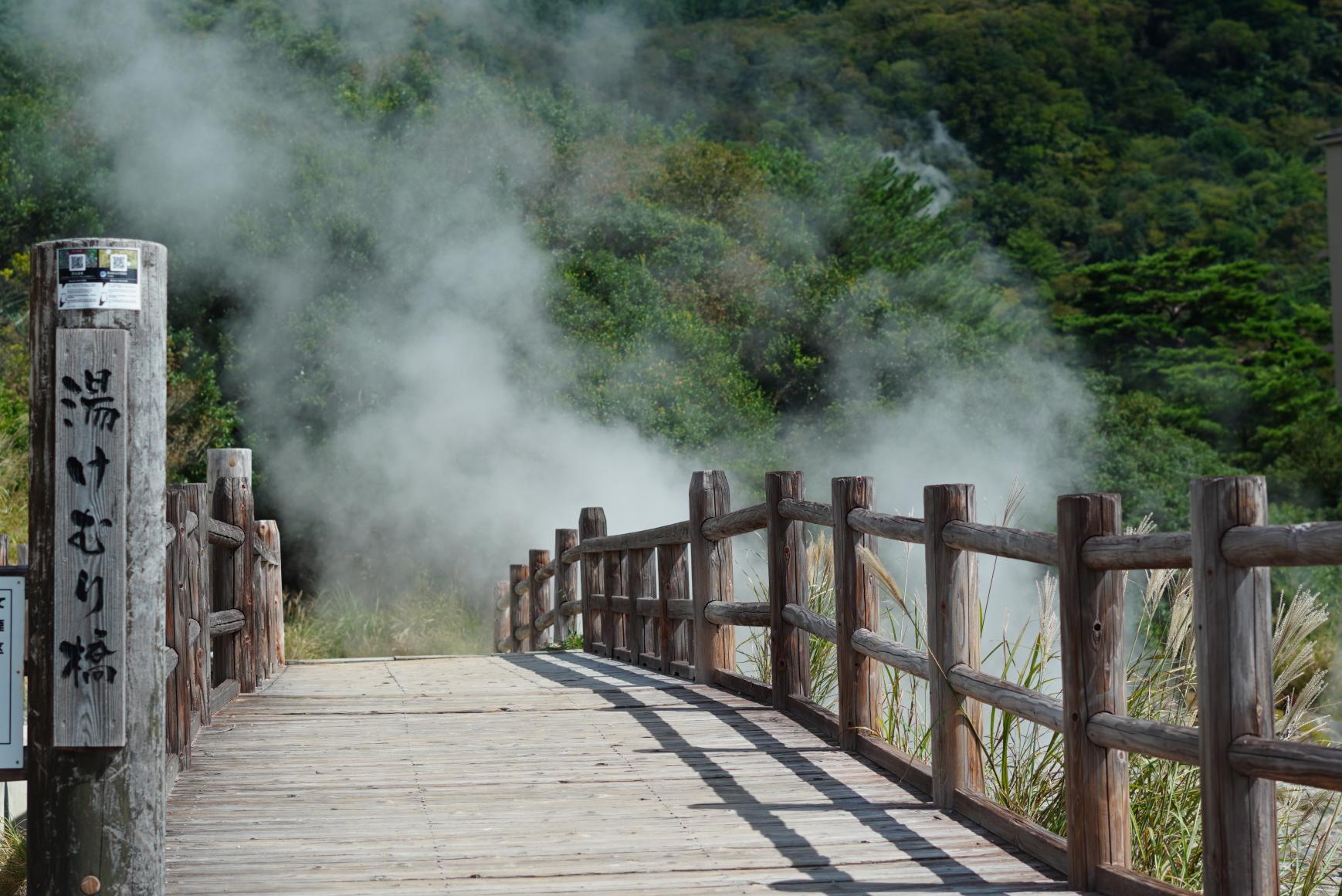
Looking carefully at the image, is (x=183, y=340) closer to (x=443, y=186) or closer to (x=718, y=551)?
(x=443, y=186)

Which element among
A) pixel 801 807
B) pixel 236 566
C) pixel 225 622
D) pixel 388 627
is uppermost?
pixel 236 566

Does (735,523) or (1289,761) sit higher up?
(735,523)

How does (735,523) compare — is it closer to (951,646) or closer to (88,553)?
(951,646)

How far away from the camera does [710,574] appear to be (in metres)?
6.62

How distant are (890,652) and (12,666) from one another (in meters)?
2.48

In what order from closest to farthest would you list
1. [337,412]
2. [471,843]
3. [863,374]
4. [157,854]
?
1. [157,854]
2. [471,843]
3. [337,412]
4. [863,374]

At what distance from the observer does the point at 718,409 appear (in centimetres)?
2125

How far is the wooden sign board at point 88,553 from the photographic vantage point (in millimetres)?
3045

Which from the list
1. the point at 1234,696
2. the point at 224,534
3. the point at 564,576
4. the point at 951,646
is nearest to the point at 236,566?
the point at 224,534

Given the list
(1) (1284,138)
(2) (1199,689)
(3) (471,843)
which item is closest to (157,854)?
(3) (471,843)

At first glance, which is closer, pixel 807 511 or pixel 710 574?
pixel 807 511

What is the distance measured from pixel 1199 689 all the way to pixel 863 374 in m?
20.2

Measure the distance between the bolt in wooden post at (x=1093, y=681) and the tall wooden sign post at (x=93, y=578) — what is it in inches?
81.3

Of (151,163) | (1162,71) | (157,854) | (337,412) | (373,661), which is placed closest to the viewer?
(157,854)
